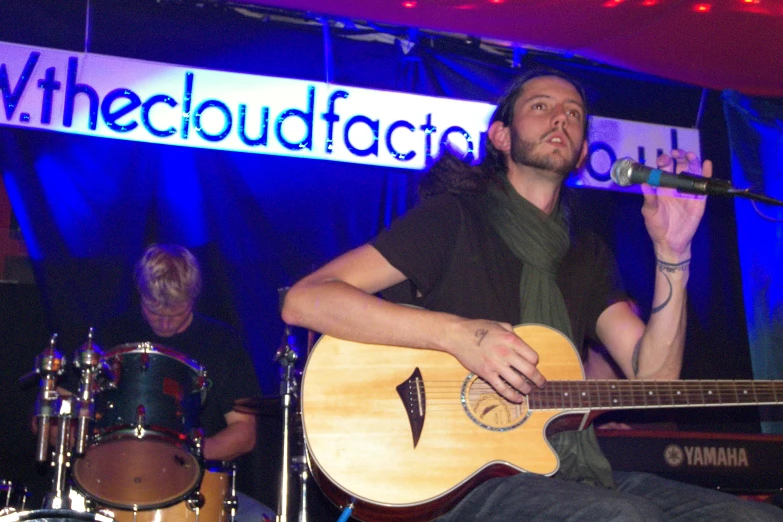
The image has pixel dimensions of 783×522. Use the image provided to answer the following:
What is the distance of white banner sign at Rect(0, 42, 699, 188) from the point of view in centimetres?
502

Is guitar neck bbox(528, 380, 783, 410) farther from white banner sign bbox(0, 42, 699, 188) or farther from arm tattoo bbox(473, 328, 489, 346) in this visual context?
white banner sign bbox(0, 42, 699, 188)

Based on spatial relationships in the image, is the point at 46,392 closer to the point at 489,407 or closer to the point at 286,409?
the point at 286,409

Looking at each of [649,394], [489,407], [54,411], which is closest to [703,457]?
[649,394]

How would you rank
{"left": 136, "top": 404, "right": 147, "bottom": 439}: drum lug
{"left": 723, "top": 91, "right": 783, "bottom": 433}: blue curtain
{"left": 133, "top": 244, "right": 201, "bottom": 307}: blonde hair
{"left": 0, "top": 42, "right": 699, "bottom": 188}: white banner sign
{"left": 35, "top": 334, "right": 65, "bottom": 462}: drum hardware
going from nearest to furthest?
{"left": 35, "top": 334, "right": 65, "bottom": 462}: drum hardware, {"left": 136, "top": 404, "right": 147, "bottom": 439}: drum lug, {"left": 133, "top": 244, "right": 201, "bottom": 307}: blonde hair, {"left": 0, "top": 42, "right": 699, "bottom": 188}: white banner sign, {"left": 723, "top": 91, "right": 783, "bottom": 433}: blue curtain

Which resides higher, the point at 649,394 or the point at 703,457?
the point at 649,394

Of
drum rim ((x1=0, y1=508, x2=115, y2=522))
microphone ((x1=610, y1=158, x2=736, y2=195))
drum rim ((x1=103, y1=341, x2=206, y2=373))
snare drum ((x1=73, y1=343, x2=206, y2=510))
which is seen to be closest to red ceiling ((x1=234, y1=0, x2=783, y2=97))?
drum rim ((x1=103, y1=341, x2=206, y2=373))

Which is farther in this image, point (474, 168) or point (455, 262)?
point (474, 168)

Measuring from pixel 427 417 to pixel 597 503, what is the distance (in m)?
0.67

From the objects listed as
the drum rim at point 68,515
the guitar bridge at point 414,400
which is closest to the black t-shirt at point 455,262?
the guitar bridge at point 414,400

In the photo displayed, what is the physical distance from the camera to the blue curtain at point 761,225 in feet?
19.5

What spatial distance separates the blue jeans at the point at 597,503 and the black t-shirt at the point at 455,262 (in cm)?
60

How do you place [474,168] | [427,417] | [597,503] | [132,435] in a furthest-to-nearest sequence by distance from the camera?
[132,435], [474,168], [427,417], [597,503]

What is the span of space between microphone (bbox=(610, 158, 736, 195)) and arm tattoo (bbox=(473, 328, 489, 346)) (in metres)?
0.62

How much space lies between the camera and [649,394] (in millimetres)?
2850
